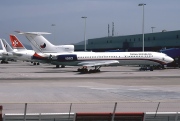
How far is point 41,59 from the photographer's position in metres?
74.9

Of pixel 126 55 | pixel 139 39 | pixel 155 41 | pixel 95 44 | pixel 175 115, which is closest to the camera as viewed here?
pixel 175 115

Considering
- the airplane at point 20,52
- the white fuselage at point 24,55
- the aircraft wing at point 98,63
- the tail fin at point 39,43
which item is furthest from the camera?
the airplane at point 20,52

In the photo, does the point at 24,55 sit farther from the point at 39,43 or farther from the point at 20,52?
the point at 39,43

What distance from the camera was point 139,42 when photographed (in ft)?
477

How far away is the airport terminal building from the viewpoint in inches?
4868

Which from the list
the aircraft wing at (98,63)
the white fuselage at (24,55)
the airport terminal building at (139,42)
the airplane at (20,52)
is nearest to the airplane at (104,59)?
the aircraft wing at (98,63)

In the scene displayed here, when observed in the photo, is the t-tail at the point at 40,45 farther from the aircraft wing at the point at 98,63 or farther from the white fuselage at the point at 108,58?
the aircraft wing at the point at 98,63

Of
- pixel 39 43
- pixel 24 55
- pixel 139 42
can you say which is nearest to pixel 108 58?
pixel 39 43

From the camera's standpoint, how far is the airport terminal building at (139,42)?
12364cm

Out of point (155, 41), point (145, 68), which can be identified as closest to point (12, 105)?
point (145, 68)

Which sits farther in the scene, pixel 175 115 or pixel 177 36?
pixel 177 36

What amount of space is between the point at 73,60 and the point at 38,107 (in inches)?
2016

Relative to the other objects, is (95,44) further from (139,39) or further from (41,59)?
(41,59)

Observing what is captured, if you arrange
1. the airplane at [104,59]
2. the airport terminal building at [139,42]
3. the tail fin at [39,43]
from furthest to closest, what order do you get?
1. the airport terminal building at [139,42]
2. the tail fin at [39,43]
3. the airplane at [104,59]
